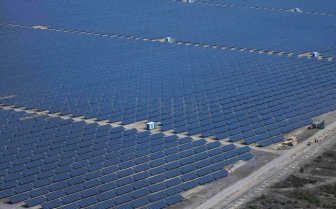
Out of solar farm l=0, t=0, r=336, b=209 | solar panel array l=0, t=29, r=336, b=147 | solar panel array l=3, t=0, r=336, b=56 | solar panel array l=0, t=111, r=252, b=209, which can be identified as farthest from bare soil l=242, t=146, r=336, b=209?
solar panel array l=3, t=0, r=336, b=56

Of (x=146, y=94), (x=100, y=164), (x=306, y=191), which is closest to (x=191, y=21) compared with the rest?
(x=146, y=94)

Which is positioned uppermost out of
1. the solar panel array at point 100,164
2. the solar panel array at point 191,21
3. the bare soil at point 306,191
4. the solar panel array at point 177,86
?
the solar panel array at point 191,21

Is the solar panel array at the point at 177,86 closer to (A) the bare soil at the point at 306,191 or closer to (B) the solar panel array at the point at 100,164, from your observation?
(B) the solar panel array at the point at 100,164

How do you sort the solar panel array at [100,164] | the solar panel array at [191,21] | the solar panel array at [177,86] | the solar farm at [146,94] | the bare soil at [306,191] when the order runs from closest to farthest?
the bare soil at [306,191] → the solar panel array at [100,164] → the solar farm at [146,94] → the solar panel array at [177,86] → the solar panel array at [191,21]

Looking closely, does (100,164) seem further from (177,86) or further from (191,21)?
(191,21)

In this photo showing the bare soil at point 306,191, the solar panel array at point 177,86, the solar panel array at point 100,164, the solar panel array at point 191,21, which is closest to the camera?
the bare soil at point 306,191

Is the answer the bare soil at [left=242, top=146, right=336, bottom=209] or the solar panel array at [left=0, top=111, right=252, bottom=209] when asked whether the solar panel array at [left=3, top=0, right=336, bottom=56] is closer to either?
the solar panel array at [left=0, top=111, right=252, bottom=209]

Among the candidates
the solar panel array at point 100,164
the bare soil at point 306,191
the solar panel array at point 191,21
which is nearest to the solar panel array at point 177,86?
the solar panel array at point 100,164
